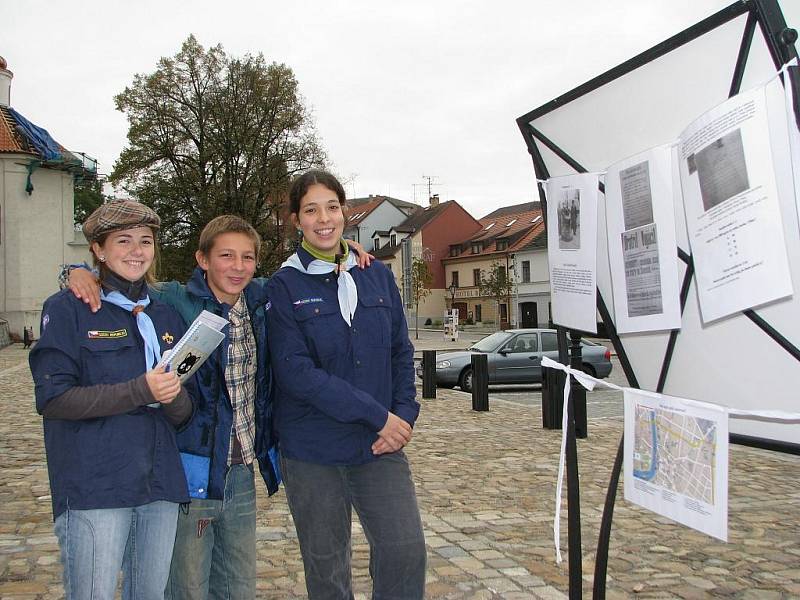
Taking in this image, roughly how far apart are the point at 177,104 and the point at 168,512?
112ft

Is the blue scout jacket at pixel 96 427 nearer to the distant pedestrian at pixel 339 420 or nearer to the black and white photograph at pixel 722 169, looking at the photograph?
the distant pedestrian at pixel 339 420

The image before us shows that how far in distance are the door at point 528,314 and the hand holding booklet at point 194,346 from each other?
5532cm

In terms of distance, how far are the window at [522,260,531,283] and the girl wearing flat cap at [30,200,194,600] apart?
56.4 m

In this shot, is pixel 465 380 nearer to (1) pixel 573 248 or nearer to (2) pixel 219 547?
(1) pixel 573 248

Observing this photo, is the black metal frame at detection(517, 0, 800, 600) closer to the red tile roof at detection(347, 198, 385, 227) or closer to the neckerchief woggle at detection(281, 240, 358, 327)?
the neckerchief woggle at detection(281, 240, 358, 327)

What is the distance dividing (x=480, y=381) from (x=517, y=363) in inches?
163

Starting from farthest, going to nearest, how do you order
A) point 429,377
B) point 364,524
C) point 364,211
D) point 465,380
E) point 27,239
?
point 364,211
point 27,239
point 465,380
point 429,377
point 364,524

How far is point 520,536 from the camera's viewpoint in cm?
511

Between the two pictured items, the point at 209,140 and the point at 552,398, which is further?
the point at 209,140

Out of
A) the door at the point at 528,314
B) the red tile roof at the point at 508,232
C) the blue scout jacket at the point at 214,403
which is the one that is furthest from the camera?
the red tile roof at the point at 508,232

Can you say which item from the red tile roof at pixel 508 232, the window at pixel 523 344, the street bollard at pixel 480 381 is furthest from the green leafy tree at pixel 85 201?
the street bollard at pixel 480 381

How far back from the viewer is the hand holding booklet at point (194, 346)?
8.25 feet

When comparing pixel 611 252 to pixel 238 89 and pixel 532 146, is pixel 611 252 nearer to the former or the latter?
pixel 532 146

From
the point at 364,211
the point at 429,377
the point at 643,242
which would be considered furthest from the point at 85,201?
the point at 643,242
